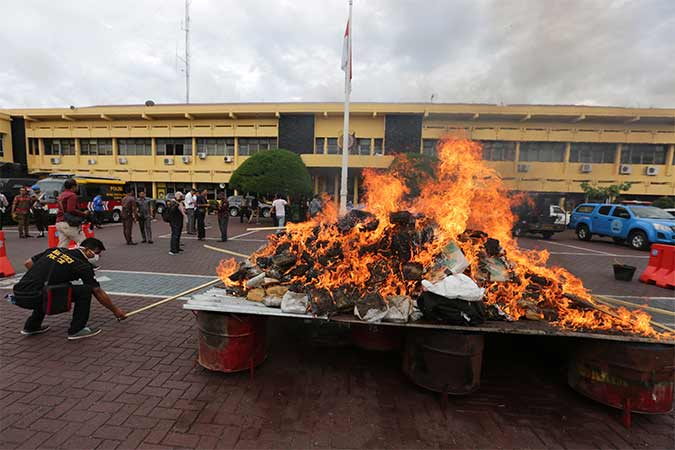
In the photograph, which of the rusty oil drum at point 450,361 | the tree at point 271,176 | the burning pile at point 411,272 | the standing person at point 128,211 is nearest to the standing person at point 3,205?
the standing person at point 128,211

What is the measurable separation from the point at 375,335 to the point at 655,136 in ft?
109

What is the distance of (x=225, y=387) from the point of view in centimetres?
310

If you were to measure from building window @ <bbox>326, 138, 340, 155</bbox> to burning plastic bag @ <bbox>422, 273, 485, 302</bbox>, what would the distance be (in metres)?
24.4

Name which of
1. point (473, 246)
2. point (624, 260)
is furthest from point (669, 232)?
point (473, 246)

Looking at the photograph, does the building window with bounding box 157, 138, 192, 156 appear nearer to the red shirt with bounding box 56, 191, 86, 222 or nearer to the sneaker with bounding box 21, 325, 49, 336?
the red shirt with bounding box 56, 191, 86, 222

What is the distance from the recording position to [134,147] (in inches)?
1138

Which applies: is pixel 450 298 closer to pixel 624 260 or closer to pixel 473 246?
pixel 473 246

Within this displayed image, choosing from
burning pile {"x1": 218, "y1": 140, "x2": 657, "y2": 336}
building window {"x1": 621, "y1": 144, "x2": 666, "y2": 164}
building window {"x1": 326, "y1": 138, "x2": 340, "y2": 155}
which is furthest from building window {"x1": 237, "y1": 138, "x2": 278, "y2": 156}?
building window {"x1": 621, "y1": 144, "x2": 666, "y2": 164}

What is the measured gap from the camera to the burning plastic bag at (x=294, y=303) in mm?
3142

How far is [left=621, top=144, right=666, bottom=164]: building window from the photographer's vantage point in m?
24.8

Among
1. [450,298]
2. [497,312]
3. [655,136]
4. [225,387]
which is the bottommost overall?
[225,387]

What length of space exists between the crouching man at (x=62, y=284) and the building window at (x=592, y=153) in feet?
98.5

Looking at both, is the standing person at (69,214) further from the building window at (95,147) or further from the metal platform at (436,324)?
the building window at (95,147)

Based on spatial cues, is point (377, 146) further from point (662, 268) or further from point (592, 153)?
point (662, 268)
